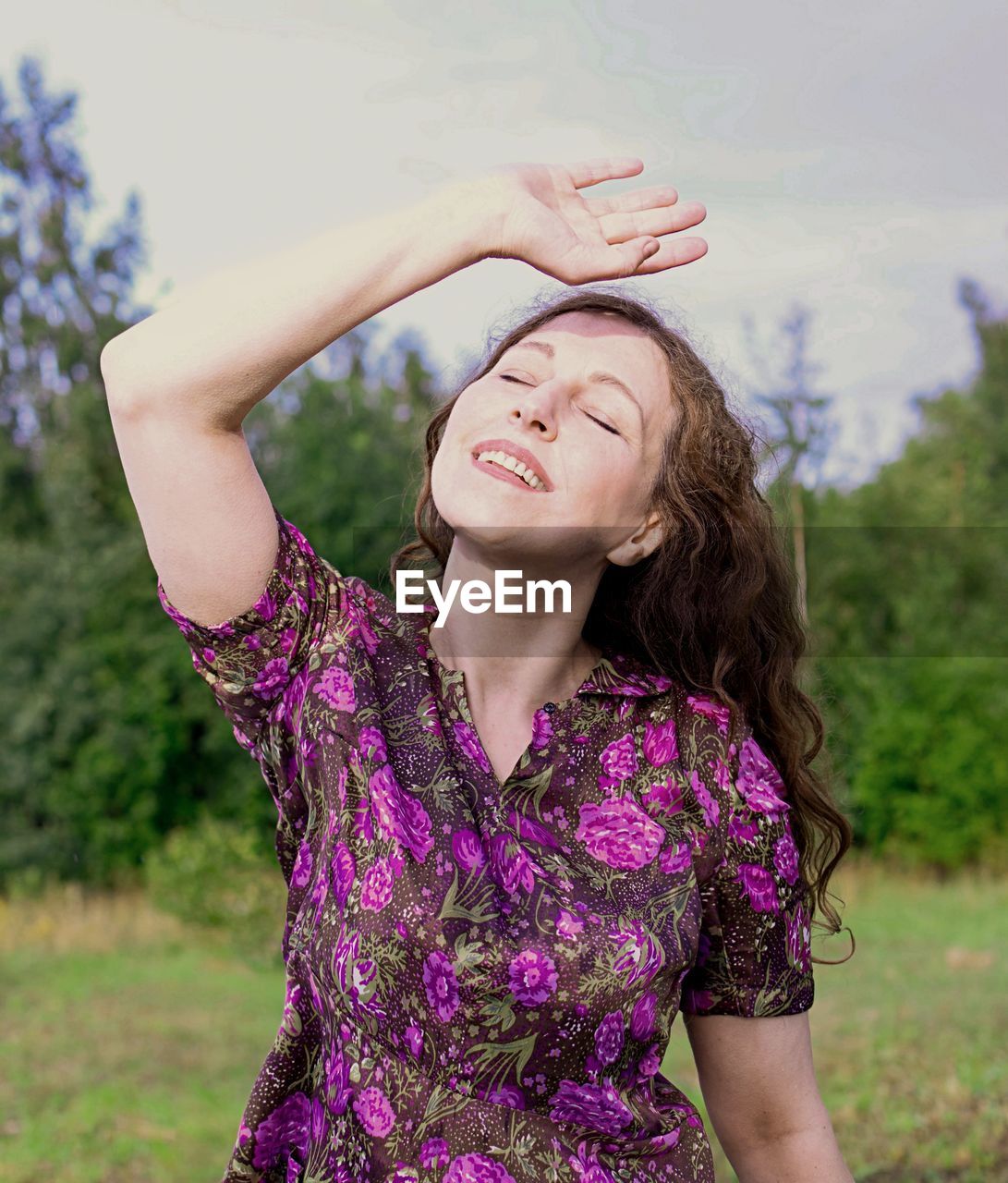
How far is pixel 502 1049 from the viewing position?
53.1 inches

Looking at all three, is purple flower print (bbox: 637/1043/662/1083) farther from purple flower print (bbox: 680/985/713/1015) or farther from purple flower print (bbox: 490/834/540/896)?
purple flower print (bbox: 490/834/540/896)

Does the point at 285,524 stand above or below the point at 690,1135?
above

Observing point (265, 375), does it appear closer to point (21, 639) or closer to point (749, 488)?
point (749, 488)

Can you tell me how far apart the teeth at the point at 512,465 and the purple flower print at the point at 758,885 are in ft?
1.81

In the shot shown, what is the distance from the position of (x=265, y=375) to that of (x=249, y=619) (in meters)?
0.28

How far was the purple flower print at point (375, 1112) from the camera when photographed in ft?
4.41

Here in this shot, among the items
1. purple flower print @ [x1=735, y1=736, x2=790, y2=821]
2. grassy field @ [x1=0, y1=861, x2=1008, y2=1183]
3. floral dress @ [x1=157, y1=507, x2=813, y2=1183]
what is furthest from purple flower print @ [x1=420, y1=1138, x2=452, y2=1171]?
grassy field @ [x1=0, y1=861, x2=1008, y2=1183]

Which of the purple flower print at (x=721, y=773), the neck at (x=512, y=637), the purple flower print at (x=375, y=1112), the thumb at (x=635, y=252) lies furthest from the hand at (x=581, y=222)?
the purple flower print at (x=375, y=1112)

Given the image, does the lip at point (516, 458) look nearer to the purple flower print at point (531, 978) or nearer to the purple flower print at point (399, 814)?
the purple flower print at point (399, 814)

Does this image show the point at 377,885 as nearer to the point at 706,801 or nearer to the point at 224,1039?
the point at 706,801

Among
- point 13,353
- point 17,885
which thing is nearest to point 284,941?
point 17,885

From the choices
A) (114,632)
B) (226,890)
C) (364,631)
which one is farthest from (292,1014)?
(114,632)

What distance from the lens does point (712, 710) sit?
1674 mm

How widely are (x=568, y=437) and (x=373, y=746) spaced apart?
0.45 metres
